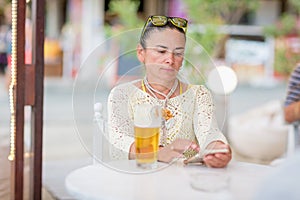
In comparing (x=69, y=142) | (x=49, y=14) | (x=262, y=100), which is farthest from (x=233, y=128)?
(x=49, y=14)

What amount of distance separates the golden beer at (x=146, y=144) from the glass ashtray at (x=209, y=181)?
148 millimetres

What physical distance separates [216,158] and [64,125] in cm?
541

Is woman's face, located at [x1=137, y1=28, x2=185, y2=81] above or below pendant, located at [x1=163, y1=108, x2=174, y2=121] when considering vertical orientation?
above

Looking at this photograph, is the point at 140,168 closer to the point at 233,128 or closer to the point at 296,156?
the point at 296,156

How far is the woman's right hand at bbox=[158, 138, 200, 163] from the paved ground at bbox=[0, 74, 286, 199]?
11.7 inches

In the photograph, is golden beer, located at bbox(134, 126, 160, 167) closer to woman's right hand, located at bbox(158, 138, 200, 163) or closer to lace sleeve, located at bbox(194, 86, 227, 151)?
woman's right hand, located at bbox(158, 138, 200, 163)

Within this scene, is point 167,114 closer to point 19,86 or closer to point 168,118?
point 168,118

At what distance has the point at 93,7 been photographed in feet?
39.4

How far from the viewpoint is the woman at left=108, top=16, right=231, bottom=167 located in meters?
1.87

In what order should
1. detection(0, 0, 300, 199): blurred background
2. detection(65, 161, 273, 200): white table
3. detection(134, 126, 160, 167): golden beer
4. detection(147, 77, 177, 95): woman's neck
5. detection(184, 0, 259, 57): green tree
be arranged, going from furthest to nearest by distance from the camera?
1. detection(184, 0, 259, 57): green tree
2. detection(0, 0, 300, 199): blurred background
3. detection(147, 77, 177, 95): woman's neck
4. detection(134, 126, 160, 167): golden beer
5. detection(65, 161, 273, 200): white table

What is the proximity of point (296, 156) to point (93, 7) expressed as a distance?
11.1 m

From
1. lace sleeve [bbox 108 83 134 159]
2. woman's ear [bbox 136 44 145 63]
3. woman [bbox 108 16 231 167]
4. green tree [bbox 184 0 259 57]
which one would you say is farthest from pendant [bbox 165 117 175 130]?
green tree [bbox 184 0 259 57]

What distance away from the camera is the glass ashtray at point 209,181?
5.50 ft

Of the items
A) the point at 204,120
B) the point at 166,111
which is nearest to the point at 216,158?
the point at 204,120
